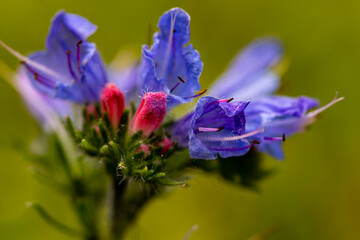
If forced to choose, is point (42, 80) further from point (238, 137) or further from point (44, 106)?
point (238, 137)

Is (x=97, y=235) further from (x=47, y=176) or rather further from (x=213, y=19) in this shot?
(x=213, y=19)

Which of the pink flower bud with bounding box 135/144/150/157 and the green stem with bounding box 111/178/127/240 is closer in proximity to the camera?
the pink flower bud with bounding box 135/144/150/157

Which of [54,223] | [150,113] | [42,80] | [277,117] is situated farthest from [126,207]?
[277,117]

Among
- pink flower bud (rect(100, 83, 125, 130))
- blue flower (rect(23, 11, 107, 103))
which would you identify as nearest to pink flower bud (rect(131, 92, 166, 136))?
pink flower bud (rect(100, 83, 125, 130))

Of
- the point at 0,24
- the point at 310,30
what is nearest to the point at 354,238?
the point at 310,30

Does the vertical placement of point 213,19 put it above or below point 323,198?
above

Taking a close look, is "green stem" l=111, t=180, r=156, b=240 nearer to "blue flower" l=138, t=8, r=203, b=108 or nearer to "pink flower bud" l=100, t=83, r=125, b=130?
"pink flower bud" l=100, t=83, r=125, b=130
